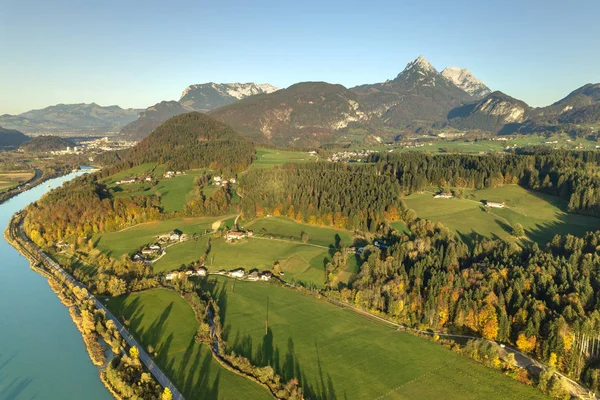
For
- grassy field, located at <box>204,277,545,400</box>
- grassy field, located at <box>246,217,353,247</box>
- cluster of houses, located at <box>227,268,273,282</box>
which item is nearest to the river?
grassy field, located at <box>204,277,545,400</box>

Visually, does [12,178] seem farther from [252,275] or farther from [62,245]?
[252,275]

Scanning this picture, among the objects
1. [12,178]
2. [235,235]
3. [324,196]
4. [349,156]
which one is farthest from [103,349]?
[12,178]

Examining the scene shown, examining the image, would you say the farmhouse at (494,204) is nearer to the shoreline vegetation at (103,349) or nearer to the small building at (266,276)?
the small building at (266,276)

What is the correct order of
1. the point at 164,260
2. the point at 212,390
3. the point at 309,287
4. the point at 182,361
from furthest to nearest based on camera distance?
1. the point at 164,260
2. the point at 309,287
3. the point at 182,361
4. the point at 212,390

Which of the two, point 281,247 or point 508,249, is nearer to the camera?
point 508,249

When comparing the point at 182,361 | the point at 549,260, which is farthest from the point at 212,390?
the point at 549,260

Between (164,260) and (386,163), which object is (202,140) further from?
(164,260)

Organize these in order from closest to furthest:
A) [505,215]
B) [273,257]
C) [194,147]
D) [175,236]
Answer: [273,257], [175,236], [505,215], [194,147]
